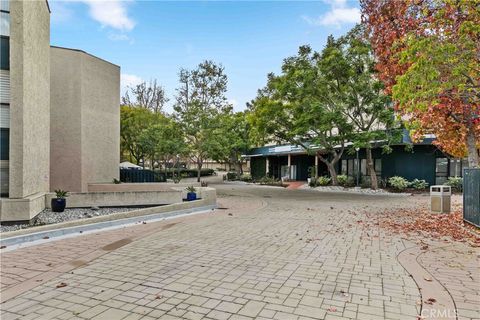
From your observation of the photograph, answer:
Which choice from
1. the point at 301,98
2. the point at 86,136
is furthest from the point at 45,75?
the point at 301,98

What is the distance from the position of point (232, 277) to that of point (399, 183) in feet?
64.6

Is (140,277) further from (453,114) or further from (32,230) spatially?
(453,114)

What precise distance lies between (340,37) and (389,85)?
1089cm

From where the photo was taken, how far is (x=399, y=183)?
21.4m

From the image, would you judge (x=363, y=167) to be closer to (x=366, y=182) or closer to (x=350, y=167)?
(x=350, y=167)

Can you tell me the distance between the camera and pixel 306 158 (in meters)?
33.8

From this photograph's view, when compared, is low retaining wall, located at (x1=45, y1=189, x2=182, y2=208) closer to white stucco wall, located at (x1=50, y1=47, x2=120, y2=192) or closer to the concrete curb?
the concrete curb

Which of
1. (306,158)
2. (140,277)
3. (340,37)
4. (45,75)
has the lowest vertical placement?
(140,277)

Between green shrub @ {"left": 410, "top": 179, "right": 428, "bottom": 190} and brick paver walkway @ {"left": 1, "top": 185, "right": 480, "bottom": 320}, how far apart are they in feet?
51.4

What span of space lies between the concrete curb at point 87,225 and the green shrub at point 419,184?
16466 mm

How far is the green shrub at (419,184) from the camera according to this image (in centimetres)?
2152

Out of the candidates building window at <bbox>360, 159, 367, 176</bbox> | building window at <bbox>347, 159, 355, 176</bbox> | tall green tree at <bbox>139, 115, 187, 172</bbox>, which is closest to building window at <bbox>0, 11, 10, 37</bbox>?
tall green tree at <bbox>139, 115, 187, 172</bbox>

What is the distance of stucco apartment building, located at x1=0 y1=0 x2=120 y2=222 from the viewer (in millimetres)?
8102

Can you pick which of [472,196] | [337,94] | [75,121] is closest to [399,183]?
[337,94]
